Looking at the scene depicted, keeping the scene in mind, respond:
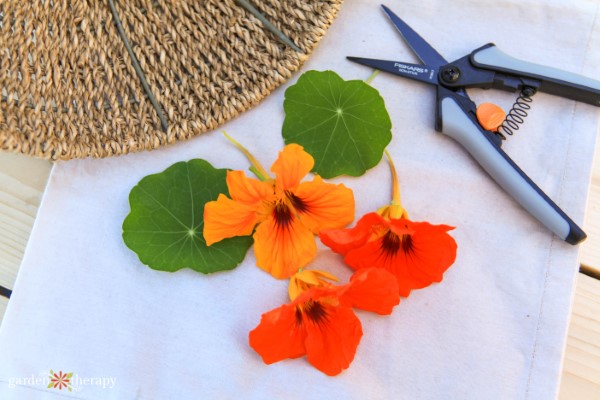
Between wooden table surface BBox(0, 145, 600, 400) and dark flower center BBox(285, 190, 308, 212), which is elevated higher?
dark flower center BBox(285, 190, 308, 212)

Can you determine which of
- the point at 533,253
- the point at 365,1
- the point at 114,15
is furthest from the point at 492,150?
the point at 114,15

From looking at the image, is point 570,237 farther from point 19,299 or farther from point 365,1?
point 19,299

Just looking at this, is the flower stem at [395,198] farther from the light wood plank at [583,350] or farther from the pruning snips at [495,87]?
the light wood plank at [583,350]

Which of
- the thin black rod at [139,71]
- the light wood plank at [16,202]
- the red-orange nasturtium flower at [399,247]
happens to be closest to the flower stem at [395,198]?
the red-orange nasturtium flower at [399,247]

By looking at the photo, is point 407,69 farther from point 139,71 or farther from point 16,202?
point 16,202

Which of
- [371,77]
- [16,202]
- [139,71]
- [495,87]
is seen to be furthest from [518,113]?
[16,202]

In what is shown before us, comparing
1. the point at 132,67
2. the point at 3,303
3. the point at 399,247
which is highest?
the point at 132,67

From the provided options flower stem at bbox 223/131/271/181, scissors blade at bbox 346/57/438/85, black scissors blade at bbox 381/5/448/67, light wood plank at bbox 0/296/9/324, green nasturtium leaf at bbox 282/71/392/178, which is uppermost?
black scissors blade at bbox 381/5/448/67

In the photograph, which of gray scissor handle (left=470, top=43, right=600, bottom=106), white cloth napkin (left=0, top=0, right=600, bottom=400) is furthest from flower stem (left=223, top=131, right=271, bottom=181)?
gray scissor handle (left=470, top=43, right=600, bottom=106)

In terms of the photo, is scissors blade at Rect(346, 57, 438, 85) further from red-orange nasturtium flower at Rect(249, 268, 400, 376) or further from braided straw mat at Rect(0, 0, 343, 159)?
red-orange nasturtium flower at Rect(249, 268, 400, 376)
